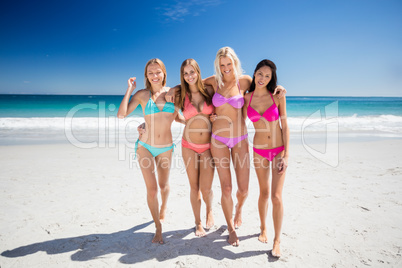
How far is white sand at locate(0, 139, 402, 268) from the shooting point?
327 cm

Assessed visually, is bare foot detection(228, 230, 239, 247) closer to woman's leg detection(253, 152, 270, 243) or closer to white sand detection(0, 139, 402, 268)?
white sand detection(0, 139, 402, 268)

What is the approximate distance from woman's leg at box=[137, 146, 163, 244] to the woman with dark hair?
1.59m

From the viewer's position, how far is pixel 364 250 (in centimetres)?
338

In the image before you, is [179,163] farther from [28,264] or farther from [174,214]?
[28,264]

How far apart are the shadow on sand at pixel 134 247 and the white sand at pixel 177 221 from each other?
0.6 inches

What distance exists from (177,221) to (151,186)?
112 centimetres

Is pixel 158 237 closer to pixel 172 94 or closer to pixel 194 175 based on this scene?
pixel 194 175

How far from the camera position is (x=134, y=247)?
356 centimetres

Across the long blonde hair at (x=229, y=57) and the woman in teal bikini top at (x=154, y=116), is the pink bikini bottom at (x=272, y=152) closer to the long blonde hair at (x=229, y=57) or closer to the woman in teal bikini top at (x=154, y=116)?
the long blonde hair at (x=229, y=57)

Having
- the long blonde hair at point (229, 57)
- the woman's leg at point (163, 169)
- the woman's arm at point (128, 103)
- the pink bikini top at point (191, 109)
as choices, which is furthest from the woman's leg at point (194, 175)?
the long blonde hair at point (229, 57)

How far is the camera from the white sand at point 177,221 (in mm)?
3270

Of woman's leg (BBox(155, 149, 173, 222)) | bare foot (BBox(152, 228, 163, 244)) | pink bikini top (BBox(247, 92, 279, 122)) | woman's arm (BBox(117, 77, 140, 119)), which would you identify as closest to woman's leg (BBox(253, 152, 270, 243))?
pink bikini top (BBox(247, 92, 279, 122))

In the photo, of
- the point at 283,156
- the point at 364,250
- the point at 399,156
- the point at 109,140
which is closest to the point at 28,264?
the point at 283,156

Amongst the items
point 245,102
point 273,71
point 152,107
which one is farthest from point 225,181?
point 273,71
